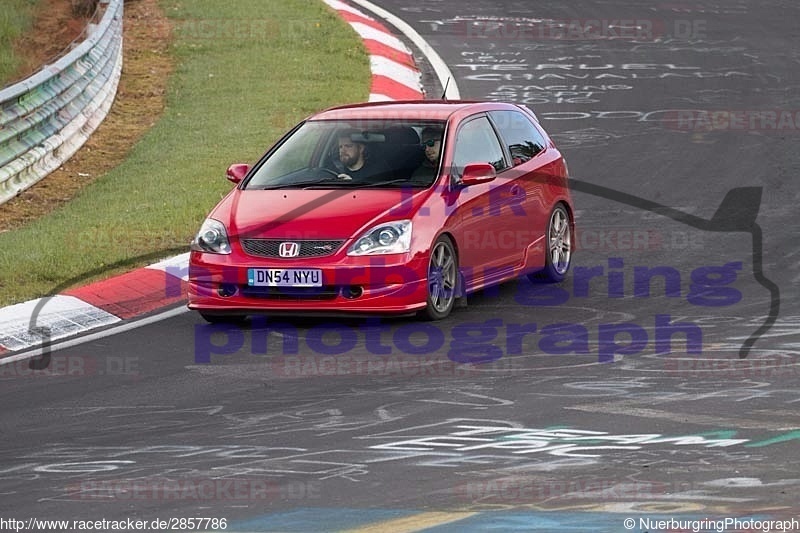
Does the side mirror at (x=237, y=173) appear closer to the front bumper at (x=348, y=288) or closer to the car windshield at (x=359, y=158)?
the car windshield at (x=359, y=158)

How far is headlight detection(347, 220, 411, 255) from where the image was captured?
10.9 m

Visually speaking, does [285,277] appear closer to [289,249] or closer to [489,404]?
[289,249]

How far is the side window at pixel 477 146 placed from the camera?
12.0 m

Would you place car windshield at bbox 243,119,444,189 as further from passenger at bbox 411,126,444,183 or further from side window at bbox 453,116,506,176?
side window at bbox 453,116,506,176

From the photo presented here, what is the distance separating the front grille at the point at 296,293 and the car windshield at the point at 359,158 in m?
1.02

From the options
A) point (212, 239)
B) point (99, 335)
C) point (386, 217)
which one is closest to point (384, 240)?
point (386, 217)

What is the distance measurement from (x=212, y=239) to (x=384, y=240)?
125cm

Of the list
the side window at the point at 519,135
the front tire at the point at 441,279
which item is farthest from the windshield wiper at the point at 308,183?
the side window at the point at 519,135

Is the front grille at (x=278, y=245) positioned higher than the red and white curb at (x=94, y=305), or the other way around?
the front grille at (x=278, y=245)

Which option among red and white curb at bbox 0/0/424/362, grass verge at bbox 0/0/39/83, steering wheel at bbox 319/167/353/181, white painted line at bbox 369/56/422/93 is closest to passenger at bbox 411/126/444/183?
steering wheel at bbox 319/167/353/181

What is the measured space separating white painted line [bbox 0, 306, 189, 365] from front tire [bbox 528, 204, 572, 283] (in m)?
2.82

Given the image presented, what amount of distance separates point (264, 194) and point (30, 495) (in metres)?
4.88

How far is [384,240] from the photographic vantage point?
36.0ft

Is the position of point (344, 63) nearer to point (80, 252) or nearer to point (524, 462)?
point (80, 252)
